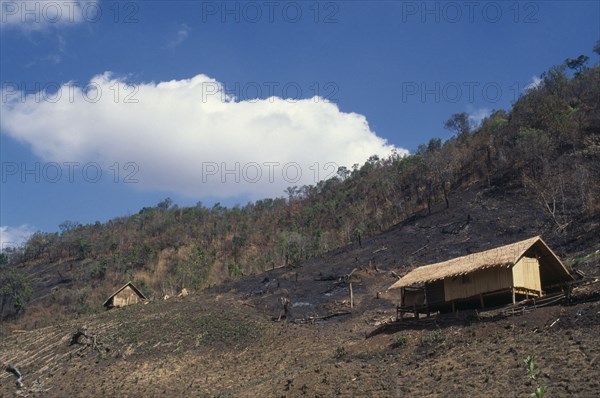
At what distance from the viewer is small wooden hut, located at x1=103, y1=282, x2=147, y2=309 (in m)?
64.4

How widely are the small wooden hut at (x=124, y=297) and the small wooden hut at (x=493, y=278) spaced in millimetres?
38131

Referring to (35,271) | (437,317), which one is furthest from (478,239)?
(35,271)

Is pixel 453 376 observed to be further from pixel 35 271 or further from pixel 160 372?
pixel 35 271

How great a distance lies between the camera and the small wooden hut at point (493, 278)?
103 feet

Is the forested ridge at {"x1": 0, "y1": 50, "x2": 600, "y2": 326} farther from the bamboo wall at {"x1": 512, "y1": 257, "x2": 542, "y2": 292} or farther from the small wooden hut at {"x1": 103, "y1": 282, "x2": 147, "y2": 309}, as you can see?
the bamboo wall at {"x1": 512, "y1": 257, "x2": 542, "y2": 292}

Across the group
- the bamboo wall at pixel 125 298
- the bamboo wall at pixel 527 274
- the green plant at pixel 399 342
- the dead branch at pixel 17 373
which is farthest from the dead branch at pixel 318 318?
the bamboo wall at pixel 125 298

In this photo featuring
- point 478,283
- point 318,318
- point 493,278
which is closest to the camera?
point 493,278

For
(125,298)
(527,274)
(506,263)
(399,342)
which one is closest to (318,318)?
(399,342)

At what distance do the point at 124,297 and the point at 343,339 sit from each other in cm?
3418

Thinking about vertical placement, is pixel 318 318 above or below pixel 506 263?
below

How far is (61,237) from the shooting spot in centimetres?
12000

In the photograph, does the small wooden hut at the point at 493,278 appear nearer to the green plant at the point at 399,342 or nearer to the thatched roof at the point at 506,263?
the thatched roof at the point at 506,263

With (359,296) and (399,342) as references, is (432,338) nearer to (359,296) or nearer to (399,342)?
(399,342)

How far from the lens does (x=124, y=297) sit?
214 feet
